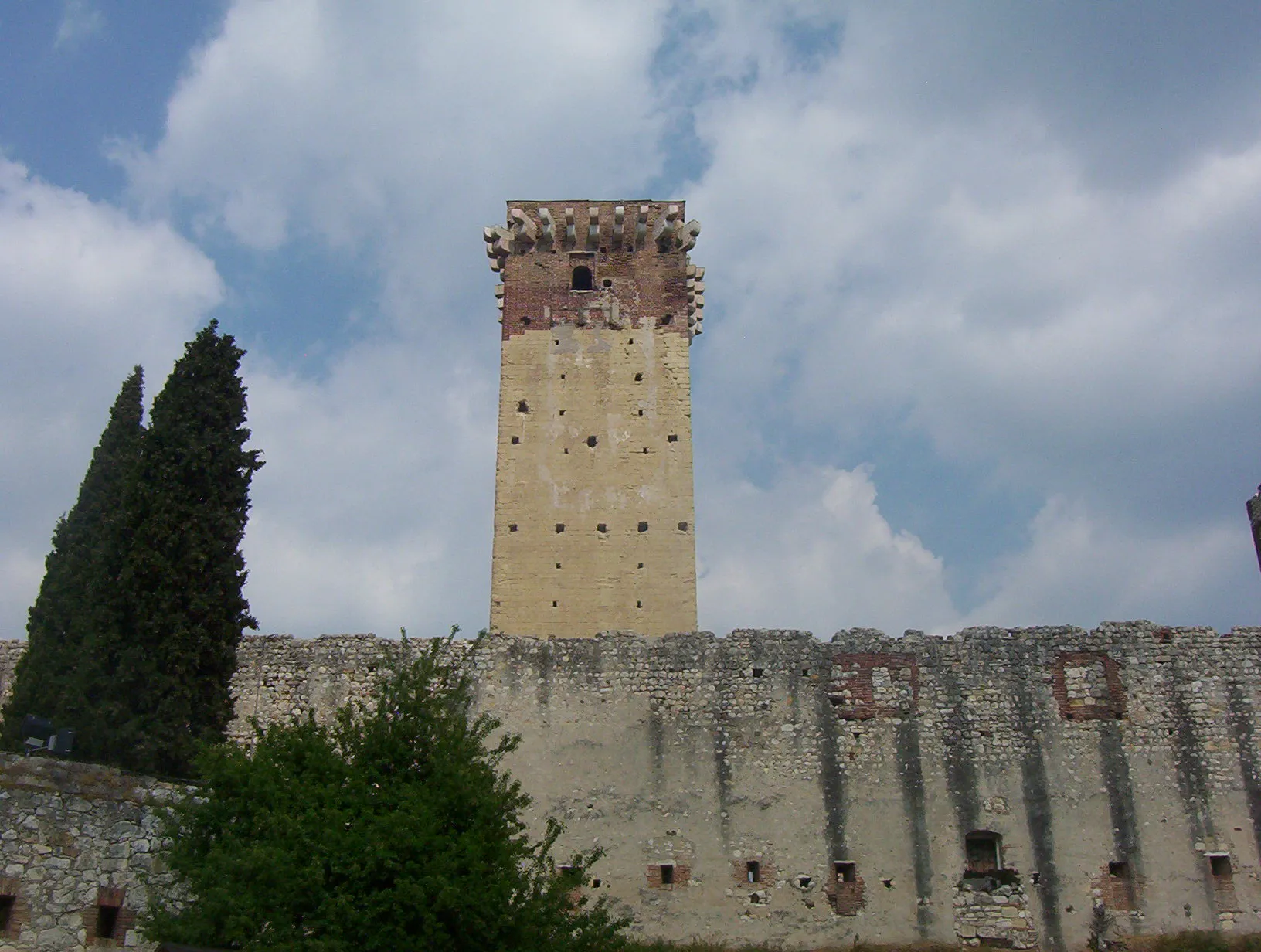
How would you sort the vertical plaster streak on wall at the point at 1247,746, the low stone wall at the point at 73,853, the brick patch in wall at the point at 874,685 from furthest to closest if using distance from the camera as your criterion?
the brick patch in wall at the point at 874,685
the vertical plaster streak on wall at the point at 1247,746
the low stone wall at the point at 73,853

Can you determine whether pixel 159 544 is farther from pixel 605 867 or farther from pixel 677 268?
pixel 677 268

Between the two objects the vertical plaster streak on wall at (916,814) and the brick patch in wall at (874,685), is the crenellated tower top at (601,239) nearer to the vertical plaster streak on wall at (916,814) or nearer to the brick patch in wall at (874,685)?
the brick patch in wall at (874,685)

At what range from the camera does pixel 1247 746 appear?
1989cm

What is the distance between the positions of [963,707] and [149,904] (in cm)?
1295

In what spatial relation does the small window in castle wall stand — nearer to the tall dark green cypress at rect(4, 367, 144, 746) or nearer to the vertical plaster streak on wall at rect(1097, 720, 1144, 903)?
the tall dark green cypress at rect(4, 367, 144, 746)

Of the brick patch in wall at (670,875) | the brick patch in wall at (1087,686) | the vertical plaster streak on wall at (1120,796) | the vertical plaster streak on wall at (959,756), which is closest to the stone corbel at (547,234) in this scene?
the vertical plaster streak on wall at (959,756)

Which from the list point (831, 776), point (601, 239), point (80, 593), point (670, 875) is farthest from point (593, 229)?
point (670, 875)

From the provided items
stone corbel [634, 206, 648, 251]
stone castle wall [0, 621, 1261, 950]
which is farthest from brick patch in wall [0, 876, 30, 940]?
stone corbel [634, 206, 648, 251]

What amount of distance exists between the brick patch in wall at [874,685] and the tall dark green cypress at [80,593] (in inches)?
463

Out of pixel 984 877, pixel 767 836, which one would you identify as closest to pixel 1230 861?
pixel 984 877

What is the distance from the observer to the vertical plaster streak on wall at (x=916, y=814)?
62.5ft

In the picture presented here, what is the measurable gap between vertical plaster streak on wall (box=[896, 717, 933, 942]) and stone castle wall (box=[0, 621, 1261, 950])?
3 cm

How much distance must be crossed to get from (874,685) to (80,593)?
13556 mm

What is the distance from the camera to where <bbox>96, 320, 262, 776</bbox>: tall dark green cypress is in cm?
1766
